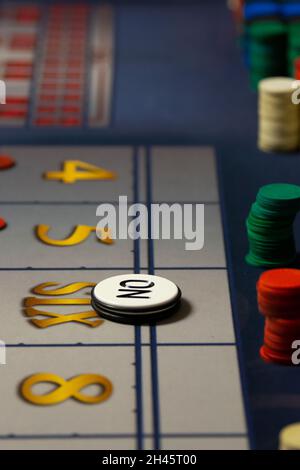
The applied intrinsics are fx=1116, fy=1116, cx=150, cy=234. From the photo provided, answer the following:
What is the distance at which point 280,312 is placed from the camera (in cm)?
505

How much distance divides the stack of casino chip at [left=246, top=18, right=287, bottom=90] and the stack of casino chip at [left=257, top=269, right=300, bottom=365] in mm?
4223

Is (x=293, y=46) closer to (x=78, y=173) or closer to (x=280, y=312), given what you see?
(x=78, y=173)

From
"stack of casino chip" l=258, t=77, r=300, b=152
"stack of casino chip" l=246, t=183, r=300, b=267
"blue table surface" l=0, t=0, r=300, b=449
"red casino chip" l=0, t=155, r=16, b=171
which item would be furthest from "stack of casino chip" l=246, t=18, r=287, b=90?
"stack of casino chip" l=246, t=183, r=300, b=267

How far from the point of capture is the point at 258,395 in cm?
482

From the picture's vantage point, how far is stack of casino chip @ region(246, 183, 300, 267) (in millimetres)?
5949

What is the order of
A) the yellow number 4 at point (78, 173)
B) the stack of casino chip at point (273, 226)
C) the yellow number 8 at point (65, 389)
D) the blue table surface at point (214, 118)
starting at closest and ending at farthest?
the yellow number 8 at point (65, 389) < the blue table surface at point (214, 118) < the stack of casino chip at point (273, 226) < the yellow number 4 at point (78, 173)

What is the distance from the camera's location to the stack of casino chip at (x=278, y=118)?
25.3ft

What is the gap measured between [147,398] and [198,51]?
606 centimetres

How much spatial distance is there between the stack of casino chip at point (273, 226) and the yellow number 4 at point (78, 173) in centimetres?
164

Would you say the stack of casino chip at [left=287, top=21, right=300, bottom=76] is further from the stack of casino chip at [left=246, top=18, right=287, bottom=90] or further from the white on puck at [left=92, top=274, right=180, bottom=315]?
the white on puck at [left=92, top=274, right=180, bottom=315]

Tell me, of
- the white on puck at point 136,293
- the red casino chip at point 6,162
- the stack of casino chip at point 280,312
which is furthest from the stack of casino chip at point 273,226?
the red casino chip at point 6,162

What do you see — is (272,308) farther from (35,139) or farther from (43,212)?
(35,139)

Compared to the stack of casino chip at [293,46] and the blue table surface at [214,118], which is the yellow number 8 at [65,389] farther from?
the stack of casino chip at [293,46]
